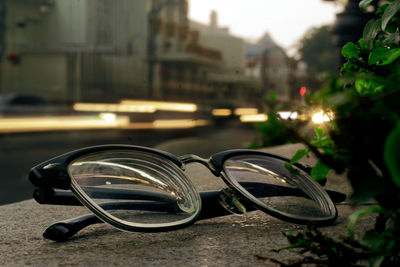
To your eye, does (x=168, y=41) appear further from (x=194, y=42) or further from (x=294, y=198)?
(x=294, y=198)

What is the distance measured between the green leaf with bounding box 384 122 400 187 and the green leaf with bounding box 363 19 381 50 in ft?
1.90

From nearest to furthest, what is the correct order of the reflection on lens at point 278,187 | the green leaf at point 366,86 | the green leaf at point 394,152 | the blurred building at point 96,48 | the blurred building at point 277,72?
1. the green leaf at point 394,152
2. the green leaf at point 366,86
3. the reflection on lens at point 278,187
4. the blurred building at point 277,72
5. the blurred building at point 96,48

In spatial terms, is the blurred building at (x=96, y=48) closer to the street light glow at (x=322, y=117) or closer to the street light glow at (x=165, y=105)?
the street light glow at (x=165, y=105)

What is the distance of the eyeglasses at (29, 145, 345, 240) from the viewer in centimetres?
152

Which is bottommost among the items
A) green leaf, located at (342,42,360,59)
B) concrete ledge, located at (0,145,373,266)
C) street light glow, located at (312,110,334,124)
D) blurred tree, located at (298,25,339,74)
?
concrete ledge, located at (0,145,373,266)

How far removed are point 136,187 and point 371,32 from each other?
34.4 inches

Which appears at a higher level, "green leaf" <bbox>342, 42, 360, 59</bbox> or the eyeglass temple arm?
"green leaf" <bbox>342, 42, 360, 59</bbox>

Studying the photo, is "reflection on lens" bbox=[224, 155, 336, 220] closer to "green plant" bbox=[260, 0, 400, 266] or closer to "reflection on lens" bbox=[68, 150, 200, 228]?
"reflection on lens" bbox=[68, 150, 200, 228]

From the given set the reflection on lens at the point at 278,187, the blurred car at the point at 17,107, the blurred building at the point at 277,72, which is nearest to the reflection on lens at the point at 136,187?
the reflection on lens at the point at 278,187

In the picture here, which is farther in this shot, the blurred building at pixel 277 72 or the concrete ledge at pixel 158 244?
the blurred building at pixel 277 72

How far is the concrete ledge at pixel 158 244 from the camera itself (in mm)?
1330

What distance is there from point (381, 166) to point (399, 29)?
1.73 ft

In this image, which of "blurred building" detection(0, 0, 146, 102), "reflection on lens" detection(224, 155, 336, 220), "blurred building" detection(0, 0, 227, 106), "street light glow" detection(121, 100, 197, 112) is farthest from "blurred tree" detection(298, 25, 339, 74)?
"reflection on lens" detection(224, 155, 336, 220)

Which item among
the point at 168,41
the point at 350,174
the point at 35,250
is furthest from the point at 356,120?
the point at 168,41
